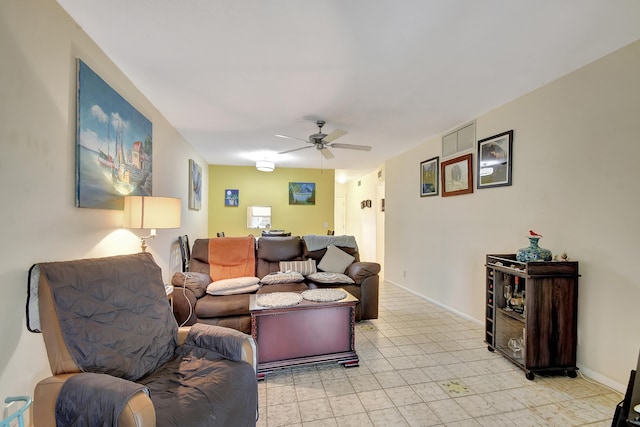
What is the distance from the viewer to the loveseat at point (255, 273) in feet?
9.00

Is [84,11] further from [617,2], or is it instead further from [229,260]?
[617,2]

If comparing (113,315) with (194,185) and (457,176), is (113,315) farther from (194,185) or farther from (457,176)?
(457,176)

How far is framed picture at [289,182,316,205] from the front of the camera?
6.69m

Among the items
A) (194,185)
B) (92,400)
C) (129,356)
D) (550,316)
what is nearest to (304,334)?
(129,356)

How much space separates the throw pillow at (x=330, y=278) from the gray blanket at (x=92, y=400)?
2357 mm

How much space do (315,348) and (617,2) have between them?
118 inches

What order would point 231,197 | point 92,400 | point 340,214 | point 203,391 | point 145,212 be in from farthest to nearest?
point 340,214 < point 231,197 < point 145,212 < point 203,391 < point 92,400

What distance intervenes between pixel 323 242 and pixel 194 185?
7.99 feet

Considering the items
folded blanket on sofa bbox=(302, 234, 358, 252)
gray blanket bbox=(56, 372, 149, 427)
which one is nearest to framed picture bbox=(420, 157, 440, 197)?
folded blanket on sofa bbox=(302, 234, 358, 252)

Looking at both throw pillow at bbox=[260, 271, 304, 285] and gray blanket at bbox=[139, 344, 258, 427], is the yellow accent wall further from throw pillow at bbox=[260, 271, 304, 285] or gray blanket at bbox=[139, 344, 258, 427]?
gray blanket at bbox=[139, 344, 258, 427]

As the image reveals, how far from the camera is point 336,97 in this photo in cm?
278

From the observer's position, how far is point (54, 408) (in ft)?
3.78

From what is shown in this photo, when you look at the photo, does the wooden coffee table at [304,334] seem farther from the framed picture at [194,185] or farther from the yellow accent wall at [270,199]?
the yellow accent wall at [270,199]

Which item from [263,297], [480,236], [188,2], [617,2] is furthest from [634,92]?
[263,297]
